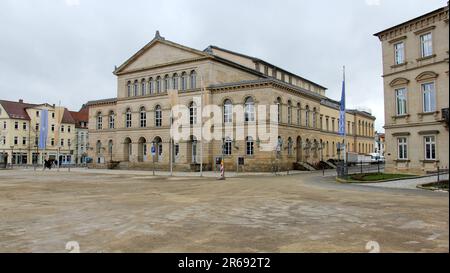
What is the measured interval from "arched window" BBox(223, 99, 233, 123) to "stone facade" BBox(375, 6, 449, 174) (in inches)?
775

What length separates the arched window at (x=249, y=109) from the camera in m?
45.4

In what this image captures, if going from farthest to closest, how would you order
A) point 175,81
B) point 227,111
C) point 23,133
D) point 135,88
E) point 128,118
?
point 23,133 → point 128,118 → point 135,88 → point 175,81 → point 227,111

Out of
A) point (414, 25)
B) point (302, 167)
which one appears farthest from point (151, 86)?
point (414, 25)

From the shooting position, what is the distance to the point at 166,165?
4931cm

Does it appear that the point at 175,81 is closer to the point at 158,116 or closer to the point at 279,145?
the point at 158,116

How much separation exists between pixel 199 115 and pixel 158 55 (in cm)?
1201

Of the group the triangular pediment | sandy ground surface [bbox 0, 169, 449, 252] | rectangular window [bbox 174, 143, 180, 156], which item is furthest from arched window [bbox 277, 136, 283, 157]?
sandy ground surface [bbox 0, 169, 449, 252]

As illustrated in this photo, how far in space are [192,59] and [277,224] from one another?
138 ft

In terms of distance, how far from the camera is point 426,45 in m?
29.8

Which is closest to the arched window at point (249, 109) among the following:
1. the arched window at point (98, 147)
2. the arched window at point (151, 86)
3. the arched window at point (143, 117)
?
the arched window at point (151, 86)

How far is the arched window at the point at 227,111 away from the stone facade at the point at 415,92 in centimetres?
1968
